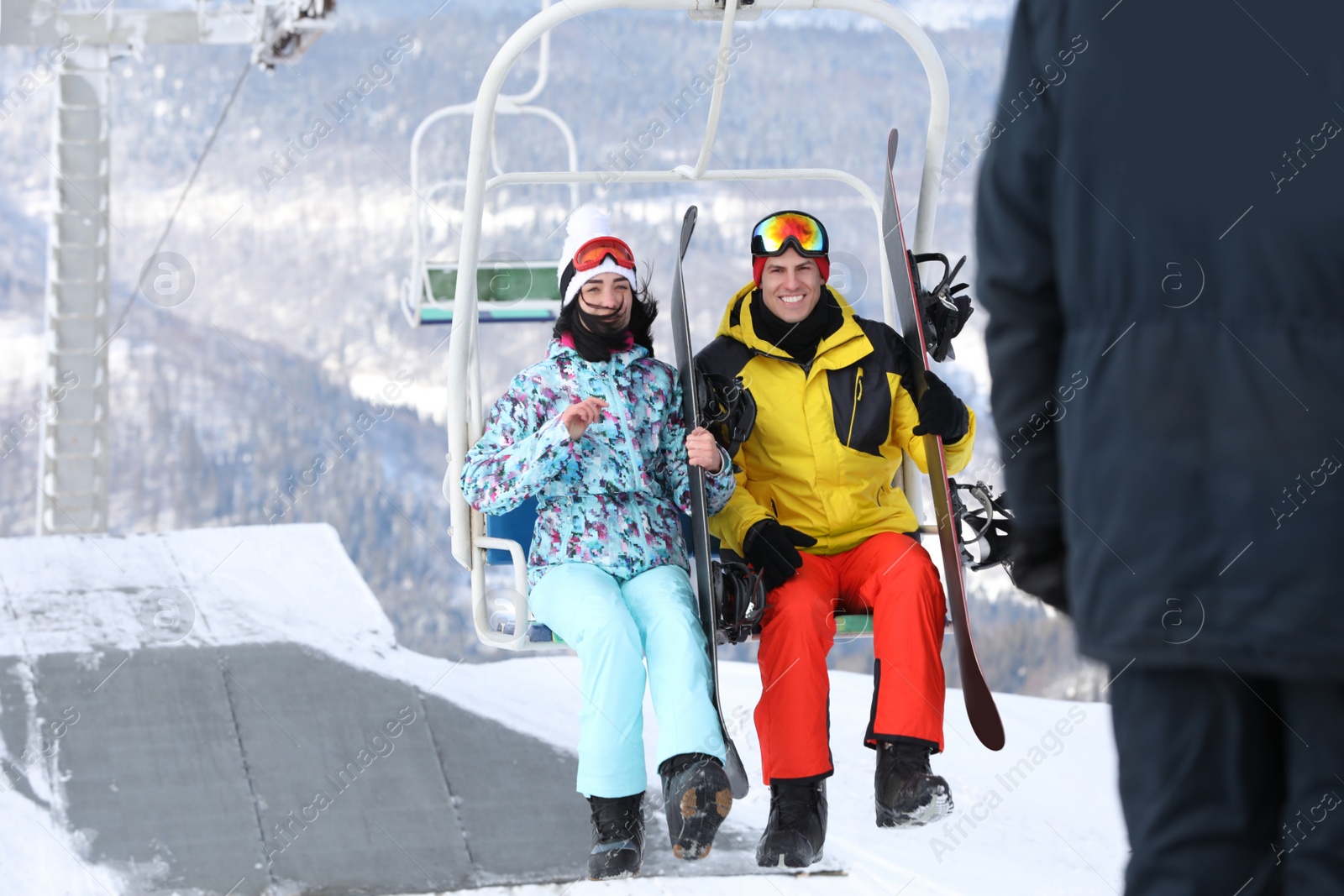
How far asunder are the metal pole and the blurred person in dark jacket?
25.6 ft

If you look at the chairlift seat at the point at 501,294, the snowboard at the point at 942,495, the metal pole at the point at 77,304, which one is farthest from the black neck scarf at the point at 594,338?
the metal pole at the point at 77,304

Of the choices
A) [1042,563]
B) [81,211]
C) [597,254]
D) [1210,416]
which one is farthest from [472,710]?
[1210,416]

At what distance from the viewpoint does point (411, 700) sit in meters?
5.59

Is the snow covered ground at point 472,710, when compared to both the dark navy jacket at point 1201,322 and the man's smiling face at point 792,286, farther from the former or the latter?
the dark navy jacket at point 1201,322

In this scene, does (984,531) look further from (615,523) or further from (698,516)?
(615,523)

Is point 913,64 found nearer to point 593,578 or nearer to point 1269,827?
point 593,578

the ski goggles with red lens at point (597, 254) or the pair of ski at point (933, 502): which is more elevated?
the ski goggles with red lens at point (597, 254)

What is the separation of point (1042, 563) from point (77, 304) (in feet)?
26.1

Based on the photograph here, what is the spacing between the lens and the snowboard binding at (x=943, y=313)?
2729mm

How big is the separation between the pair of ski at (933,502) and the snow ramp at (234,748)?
214 cm

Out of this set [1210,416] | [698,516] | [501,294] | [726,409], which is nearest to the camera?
[1210,416]

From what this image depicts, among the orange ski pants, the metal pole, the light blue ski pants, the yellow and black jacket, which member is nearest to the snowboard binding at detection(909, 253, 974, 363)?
the yellow and black jacket

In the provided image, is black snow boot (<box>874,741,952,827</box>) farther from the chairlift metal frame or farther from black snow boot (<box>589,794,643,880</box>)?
the chairlift metal frame

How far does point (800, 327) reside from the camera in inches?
112
